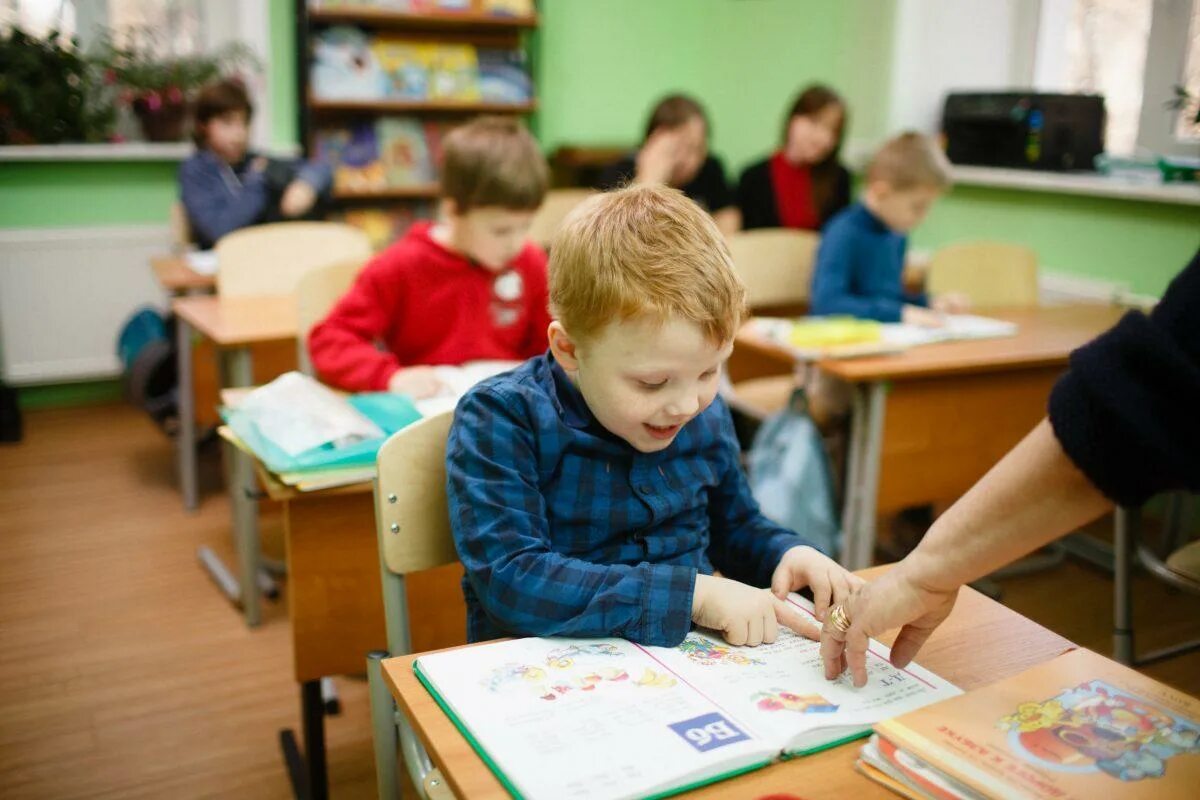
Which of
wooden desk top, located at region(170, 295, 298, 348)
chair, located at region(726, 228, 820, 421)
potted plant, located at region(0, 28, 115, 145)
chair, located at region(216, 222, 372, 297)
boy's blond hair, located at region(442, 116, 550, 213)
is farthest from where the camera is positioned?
potted plant, located at region(0, 28, 115, 145)

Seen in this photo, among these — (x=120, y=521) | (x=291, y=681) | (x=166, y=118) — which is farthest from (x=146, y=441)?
(x=291, y=681)

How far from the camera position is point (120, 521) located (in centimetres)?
329

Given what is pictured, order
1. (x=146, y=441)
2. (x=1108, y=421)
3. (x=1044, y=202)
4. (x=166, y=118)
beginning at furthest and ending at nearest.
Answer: (x=166, y=118)
(x=146, y=441)
(x=1044, y=202)
(x=1108, y=421)

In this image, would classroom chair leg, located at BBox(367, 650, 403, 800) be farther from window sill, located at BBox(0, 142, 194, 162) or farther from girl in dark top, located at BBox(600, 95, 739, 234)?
window sill, located at BBox(0, 142, 194, 162)

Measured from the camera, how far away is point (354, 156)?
15.3 ft

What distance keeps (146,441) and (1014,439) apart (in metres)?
3.12

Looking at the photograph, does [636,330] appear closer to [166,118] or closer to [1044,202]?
[1044,202]

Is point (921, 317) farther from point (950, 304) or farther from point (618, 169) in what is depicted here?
point (618, 169)

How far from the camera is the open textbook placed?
0.77 meters

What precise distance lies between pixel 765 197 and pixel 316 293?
7.42 feet

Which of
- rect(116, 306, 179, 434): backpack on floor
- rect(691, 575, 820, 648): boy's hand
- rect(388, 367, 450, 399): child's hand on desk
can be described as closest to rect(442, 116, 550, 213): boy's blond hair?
rect(388, 367, 450, 399): child's hand on desk

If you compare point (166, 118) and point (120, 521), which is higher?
point (166, 118)

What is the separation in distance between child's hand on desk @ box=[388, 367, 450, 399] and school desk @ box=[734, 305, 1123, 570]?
87 centimetres

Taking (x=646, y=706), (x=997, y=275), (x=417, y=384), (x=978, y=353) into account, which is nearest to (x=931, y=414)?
(x=978, y=353)
